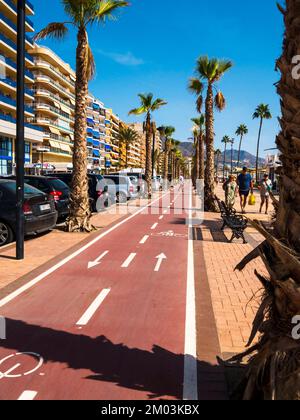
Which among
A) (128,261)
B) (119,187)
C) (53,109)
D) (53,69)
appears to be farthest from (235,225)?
(53,69)

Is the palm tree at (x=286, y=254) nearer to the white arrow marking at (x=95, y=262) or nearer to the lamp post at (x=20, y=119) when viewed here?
the white arrow marking at (x=95, y=262)

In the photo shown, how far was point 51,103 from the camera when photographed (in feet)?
237

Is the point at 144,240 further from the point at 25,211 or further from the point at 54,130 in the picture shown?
the point at 54,130

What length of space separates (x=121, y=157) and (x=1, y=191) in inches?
5737

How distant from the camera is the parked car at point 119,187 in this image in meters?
22.3

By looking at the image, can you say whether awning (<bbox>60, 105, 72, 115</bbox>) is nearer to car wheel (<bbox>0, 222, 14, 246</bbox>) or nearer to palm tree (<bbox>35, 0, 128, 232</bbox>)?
palm tree (<bbox>35, 0, 128, 232</bbox>)

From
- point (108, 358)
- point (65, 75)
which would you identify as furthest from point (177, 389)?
point (65, 75)

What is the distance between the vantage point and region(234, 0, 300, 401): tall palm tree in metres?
2.81

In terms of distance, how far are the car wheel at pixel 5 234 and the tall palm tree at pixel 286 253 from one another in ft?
27.7

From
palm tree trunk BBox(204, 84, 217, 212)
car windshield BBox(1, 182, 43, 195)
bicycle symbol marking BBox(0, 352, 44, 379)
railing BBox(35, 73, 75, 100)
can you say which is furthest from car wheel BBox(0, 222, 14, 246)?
railing BBox(35, 73, 75, 100)

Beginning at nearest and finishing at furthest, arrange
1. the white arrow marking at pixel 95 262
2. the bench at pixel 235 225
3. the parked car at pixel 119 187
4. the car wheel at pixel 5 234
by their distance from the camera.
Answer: the white arrow marking at pixel 95 262 < the car wheel at pixel 5 234 < the bench at pixel 235 225 < the parked car at pixel 119 187

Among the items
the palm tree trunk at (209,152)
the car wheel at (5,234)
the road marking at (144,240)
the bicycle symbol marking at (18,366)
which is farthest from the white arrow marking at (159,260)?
the palm tree trunk at (209,152)

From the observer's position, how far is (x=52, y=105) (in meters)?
72.9

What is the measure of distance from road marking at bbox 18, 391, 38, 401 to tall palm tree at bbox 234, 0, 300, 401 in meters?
1.96
